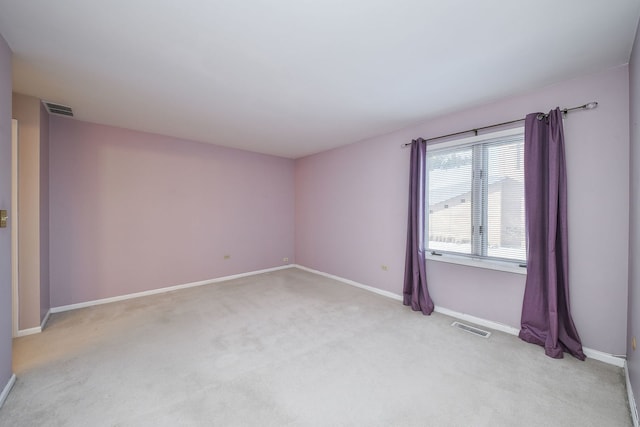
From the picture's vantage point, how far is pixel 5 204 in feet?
5.95

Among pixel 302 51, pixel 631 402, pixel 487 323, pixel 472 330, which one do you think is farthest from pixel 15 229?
pixel 631 402

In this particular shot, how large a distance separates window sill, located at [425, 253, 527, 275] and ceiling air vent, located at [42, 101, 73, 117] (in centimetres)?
483

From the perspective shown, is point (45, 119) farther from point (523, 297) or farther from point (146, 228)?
point (523, 297)

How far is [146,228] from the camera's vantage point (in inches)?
157

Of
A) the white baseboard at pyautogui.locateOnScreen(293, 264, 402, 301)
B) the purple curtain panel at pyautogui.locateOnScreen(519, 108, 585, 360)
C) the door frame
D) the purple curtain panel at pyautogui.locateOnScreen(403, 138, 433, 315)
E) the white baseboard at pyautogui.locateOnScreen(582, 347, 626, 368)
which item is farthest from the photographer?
the white baseboard at pyautogui.locateOnScreen(293, 264, 402, 301)

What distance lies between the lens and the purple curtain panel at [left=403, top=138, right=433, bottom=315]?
3.34 metres

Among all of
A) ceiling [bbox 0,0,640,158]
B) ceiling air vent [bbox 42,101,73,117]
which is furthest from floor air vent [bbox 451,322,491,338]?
ceiling air vent [bbox 42,101,73,117]

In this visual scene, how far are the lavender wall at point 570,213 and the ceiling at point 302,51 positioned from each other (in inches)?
8.7

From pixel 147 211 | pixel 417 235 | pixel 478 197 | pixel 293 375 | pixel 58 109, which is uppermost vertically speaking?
pixel 58 109

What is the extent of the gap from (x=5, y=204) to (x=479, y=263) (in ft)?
13.9

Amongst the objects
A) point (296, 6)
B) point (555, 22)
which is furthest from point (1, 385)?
point (555, 22)

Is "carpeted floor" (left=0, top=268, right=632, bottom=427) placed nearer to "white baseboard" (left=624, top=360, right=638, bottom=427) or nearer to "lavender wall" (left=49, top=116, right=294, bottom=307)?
"white baseboard" (left=624, top=360, right=638, bottom=427)

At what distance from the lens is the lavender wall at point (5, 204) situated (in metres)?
1.75

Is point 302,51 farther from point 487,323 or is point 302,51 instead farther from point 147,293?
point 147,293
